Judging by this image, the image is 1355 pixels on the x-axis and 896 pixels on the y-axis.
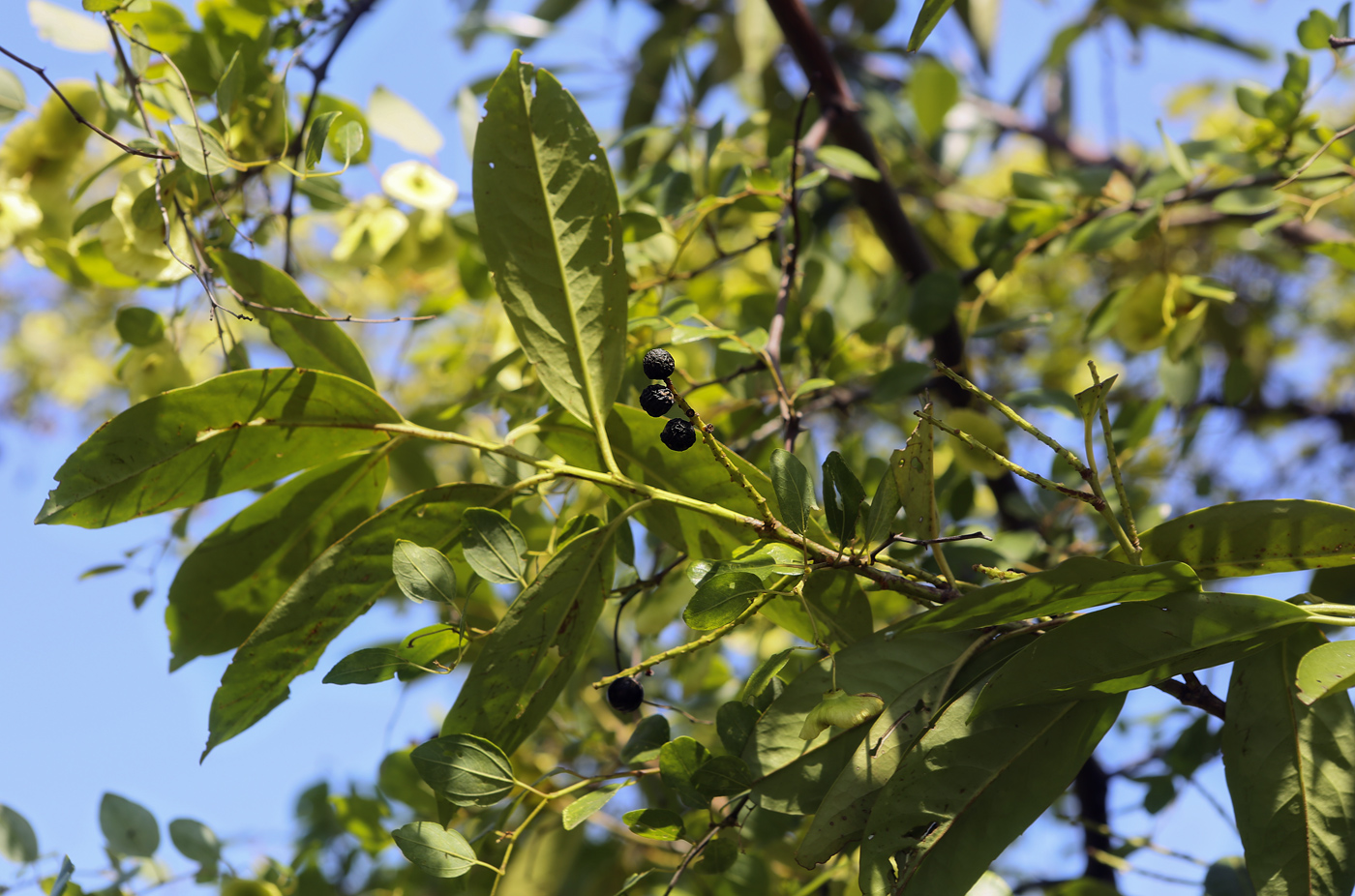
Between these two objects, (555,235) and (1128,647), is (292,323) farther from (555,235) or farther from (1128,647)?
(1128,647)

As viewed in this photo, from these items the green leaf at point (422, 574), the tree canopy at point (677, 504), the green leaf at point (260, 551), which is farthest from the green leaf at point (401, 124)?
the green leaf at point (422, 574)

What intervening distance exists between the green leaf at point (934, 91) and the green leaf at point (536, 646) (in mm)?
916

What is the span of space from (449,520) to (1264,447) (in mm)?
2117

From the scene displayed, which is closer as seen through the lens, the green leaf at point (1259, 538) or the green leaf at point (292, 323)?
the green leaf at point (1259, 538)

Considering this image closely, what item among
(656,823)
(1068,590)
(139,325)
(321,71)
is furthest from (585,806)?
(321,71)

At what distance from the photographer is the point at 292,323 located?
551 mm

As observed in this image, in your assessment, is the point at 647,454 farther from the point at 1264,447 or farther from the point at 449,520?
the point at 1264,447

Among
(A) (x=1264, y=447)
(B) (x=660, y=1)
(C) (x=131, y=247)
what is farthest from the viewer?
(A) (x=1264, y=447)

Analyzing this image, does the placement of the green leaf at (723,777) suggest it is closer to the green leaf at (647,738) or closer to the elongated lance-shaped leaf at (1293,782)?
the green leaf at (647,738)

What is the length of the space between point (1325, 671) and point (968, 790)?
0.15 meters

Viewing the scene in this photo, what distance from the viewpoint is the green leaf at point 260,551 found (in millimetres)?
553

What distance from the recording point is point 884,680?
44 cm

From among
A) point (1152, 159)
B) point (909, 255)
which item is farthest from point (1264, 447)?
point (909, 255)

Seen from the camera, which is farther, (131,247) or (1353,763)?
(131,247)
